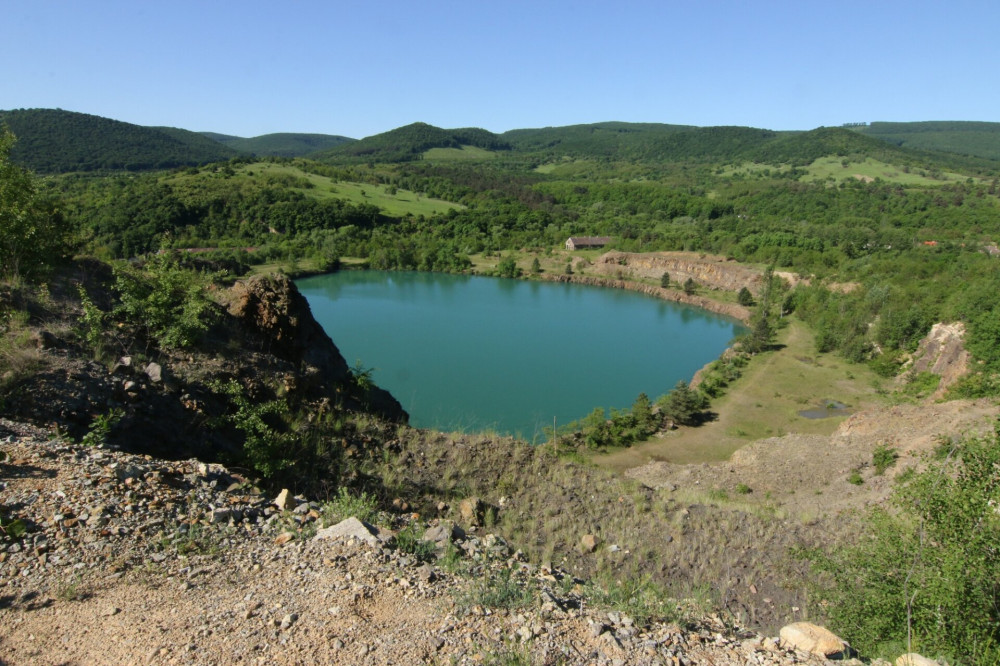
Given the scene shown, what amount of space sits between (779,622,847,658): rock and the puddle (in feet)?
79.3

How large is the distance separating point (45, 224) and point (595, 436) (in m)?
18.0

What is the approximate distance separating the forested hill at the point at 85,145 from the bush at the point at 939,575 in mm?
110909

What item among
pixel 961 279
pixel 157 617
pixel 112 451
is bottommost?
pixel 961 279

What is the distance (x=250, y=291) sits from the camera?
395 inches

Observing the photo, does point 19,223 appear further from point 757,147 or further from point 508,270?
point 757,147

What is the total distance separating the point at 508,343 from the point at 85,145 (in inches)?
4266

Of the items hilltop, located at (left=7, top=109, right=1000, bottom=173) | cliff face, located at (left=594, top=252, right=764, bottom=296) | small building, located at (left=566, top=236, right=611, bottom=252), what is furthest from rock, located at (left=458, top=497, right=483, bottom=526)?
small building, located at (left=566, top=236, right=611, bottom=252)

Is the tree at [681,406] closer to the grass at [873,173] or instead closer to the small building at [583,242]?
the small building at [583,242]

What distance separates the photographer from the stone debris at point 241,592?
147 inches

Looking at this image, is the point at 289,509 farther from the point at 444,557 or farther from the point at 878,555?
the point at 878,555

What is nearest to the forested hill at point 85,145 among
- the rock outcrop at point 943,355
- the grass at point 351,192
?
the grass at point 351,192

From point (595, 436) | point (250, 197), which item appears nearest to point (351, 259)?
point (250, 197)

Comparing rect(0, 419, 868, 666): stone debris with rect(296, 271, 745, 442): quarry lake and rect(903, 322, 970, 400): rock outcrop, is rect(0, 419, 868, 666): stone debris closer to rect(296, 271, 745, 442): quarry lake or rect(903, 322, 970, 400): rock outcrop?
rect(296, 271, 745, 442): quarry lake

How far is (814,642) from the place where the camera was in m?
4.45
